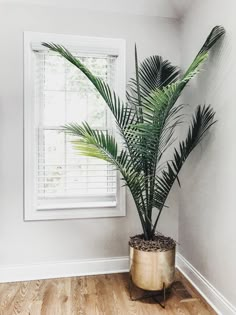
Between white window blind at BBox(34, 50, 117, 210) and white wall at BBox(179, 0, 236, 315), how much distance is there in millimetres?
725

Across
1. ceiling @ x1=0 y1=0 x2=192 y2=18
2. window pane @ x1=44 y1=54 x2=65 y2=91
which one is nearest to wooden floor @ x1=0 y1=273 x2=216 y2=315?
window pane @ x1=44 y1=54 x2=65 y2=91

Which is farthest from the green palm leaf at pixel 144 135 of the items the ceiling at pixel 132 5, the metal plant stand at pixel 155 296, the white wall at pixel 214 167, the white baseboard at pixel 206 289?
the ceiling at pixel 132 5

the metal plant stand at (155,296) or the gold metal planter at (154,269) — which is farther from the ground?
the gold metal planter at (154,269)

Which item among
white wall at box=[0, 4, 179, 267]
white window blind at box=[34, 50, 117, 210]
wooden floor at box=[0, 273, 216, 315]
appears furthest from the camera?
white window blind at box=[34, 50, 117, 210]

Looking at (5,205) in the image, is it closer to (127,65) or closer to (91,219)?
(91,219)

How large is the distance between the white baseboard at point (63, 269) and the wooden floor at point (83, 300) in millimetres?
62

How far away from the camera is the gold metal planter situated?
77.2 inches

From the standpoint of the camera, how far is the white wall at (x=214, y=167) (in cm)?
184

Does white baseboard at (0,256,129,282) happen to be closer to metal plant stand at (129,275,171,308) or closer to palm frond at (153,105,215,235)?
metal plant stand at (129,275,171,308)

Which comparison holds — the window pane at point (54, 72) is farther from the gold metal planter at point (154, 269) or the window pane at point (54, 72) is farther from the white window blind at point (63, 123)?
the gold metal planter at point (154, 269)

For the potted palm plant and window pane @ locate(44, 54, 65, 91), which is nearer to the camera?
the potted palm plant

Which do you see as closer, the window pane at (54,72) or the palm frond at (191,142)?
the palm frond at (191,142)

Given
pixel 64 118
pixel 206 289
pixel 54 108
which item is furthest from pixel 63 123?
pixel 206 289

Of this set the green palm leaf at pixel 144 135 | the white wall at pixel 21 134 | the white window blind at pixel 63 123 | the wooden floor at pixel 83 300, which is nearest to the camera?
the green palm leaf at pixel 144 135
